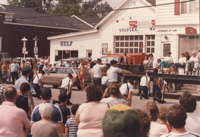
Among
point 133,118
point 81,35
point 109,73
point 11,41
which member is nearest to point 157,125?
point 133,118

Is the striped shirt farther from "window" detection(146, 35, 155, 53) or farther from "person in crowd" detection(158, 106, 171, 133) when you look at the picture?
"window" detection(146, 35, 155, 53)

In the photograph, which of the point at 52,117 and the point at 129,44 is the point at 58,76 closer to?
the point at 129,44

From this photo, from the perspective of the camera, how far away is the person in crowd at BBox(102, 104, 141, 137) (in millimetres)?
1885

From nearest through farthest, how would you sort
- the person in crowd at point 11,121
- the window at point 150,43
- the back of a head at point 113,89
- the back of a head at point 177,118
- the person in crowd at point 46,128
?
the back of a head at point 177,118, the person in crowd at point 11,121, the person in crowd at point 46,128, the back of a head at point 113,89, the window at point 150,43

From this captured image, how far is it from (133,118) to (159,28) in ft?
72.5

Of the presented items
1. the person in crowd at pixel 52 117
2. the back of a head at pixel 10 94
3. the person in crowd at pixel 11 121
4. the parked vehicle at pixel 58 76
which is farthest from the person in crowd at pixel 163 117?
the parked vehicle at pixel 58 76

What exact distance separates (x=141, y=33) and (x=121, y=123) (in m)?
24.9

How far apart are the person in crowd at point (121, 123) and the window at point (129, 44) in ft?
81.4

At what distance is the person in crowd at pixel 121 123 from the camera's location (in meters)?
1.88

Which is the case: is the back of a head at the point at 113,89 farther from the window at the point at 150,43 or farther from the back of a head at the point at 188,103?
the window at the point at 150,43

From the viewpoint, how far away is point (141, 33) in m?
26.3

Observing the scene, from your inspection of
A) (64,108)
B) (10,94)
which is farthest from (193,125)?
(64,108)

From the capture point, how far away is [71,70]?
1950cm

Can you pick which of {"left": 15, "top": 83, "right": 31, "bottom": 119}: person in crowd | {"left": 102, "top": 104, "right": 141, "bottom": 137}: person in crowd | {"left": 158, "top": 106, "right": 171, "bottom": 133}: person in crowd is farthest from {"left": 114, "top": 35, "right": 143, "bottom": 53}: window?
{"left": 102, "top": 104, "right": 141, "bottom": 137}: person in crowd
